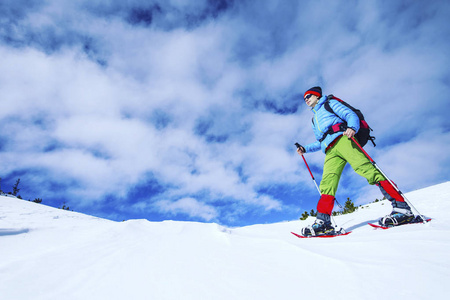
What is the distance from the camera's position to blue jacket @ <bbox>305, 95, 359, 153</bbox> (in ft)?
10.9

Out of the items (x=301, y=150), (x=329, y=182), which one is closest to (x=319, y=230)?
(x=329, y=182)

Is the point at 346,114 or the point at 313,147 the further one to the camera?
the point at 313,147

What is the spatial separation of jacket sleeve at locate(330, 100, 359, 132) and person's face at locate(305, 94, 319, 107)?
41 cm

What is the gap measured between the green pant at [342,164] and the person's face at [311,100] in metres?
0.97

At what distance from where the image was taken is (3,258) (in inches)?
64.7

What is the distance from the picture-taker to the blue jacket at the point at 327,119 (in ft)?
10.9

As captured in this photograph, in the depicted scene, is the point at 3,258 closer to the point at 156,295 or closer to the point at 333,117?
the point at 156,295

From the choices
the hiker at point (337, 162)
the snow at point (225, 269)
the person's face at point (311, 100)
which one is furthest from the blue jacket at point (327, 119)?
the snow at point (225, 269)

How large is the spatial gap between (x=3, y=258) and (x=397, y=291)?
8.88ft

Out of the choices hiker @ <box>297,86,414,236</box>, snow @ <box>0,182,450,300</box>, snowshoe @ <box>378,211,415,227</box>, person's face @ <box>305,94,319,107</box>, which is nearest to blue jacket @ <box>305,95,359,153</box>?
hiker @ <box>297,86,414,236</box>

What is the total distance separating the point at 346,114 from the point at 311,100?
83cm

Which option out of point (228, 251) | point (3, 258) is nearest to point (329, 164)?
point (228, 251)

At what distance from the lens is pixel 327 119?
364cm

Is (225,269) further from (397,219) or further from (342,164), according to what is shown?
(342,164)
